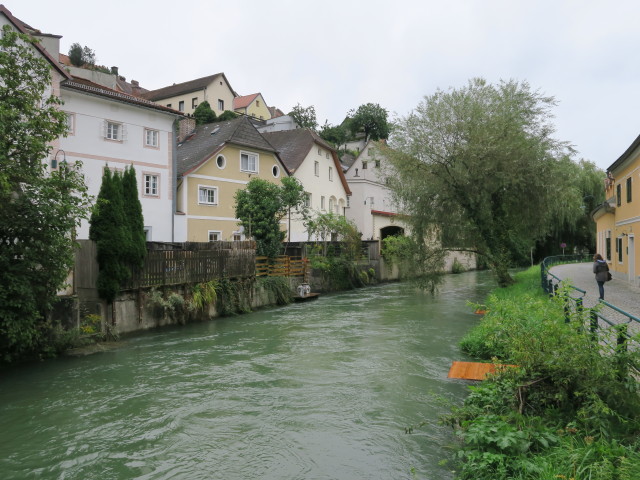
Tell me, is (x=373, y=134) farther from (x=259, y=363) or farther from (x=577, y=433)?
(x=577, y=433)

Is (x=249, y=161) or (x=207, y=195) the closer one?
(x=207, y=195)

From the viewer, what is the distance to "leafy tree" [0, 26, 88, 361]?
10.1 m

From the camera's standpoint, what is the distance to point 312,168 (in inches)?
1613

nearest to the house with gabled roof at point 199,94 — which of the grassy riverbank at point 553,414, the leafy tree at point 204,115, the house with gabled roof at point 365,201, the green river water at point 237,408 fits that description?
the leafy tree at point 204,115

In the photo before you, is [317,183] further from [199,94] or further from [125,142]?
[199,94]

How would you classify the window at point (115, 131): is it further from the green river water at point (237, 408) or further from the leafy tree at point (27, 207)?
the leafy tree at point (27, 207)

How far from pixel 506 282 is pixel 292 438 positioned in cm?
1869

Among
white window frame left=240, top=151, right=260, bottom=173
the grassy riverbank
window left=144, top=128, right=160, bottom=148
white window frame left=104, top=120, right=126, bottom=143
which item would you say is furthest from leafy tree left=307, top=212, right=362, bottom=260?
the grassy riverbank

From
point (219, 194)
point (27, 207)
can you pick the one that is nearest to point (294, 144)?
point (219, 194)

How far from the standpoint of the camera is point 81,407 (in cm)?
863

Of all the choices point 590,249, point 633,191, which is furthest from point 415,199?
point 590,249

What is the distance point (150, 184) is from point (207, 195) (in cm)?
399

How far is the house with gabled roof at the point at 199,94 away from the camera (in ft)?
223

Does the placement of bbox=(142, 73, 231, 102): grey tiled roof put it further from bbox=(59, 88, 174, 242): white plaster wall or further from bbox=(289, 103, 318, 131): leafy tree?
bbox=(59, 88, 174, 242): white plaster wall
